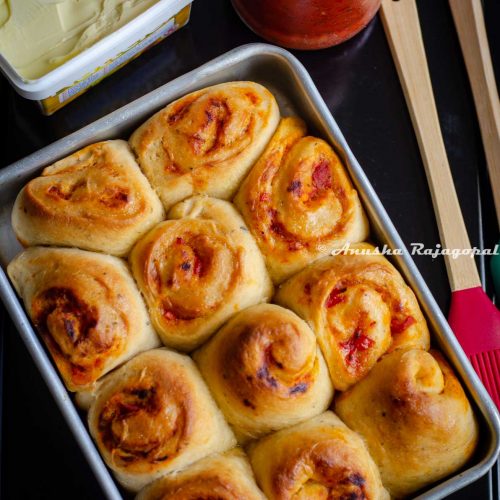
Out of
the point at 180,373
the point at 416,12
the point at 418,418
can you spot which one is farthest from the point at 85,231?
the point at 416,12

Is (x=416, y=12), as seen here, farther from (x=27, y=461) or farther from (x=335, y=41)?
(x=27, y=461)

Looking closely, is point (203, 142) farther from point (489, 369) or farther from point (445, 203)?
point (489, 369)

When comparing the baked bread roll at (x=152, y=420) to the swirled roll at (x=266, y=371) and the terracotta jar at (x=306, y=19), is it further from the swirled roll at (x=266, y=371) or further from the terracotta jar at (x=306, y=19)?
the terracotta jar at (x=306, y=19)

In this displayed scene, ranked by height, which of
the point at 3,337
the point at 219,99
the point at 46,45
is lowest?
the point at 3,337

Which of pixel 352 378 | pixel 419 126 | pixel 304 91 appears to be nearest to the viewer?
pixel 352 378

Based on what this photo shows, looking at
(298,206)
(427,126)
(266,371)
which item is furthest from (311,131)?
(266,371)

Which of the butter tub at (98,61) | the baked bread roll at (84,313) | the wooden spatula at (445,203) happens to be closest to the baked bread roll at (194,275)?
the baked bread roll at (84,313)

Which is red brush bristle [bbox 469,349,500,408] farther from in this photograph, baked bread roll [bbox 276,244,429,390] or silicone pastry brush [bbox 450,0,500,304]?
silicone pastry brush [bbox 450,0,500,304]
